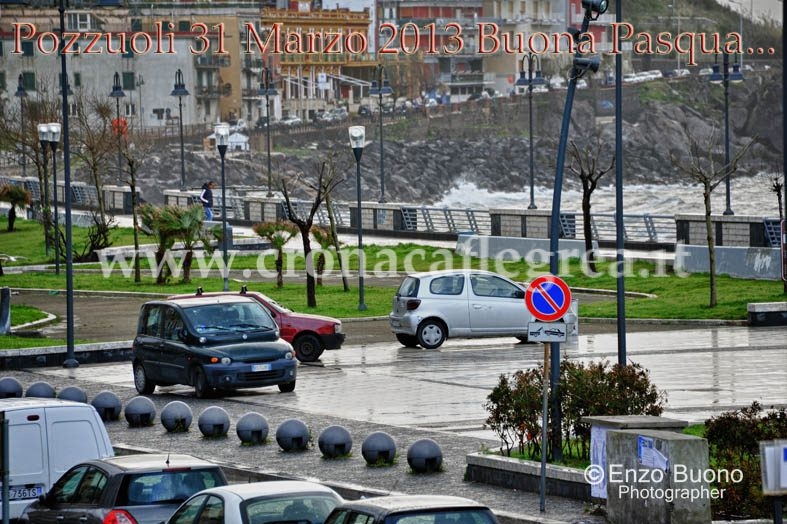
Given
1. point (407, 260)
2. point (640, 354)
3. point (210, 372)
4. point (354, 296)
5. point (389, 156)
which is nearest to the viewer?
point (210, 372)

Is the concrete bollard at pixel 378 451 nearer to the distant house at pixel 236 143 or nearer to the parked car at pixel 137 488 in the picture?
the parked car at pixel 137 488

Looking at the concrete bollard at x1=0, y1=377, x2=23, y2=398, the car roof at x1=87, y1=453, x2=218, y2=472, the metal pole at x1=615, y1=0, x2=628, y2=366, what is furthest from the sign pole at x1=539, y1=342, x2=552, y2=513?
the concrete bollard at x1=0, y1=377, x2=23, y2=398

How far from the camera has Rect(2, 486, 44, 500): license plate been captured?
15445 mm

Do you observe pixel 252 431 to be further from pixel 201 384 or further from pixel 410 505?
pixel 410 505

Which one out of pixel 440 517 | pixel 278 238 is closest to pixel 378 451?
pixel 440 517

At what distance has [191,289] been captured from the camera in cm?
4209

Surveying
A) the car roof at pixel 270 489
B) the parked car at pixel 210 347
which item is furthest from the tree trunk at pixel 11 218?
the car roof at pixel 270 489

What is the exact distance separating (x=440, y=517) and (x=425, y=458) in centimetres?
640

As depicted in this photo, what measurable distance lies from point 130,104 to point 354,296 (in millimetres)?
92731

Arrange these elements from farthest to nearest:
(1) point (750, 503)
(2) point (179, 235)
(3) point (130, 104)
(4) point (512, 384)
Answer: (3) point (130, 104)
(2) point (179, 235)
(4) point (512, 384)
(1) point (750, 503)

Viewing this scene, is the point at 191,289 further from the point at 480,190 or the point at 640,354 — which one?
the point at 480,190

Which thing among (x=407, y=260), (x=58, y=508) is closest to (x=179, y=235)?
(x=407, y=260)

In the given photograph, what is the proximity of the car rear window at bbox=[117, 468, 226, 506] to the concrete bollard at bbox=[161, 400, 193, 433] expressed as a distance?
7612 millimetres

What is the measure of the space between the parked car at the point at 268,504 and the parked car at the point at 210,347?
12.5 m
